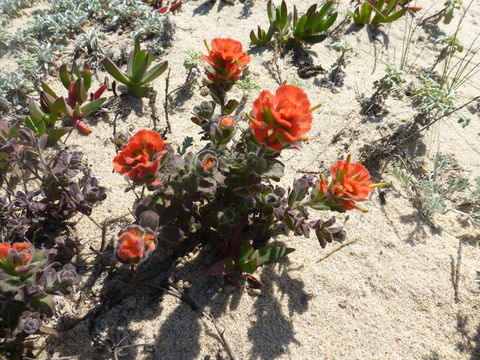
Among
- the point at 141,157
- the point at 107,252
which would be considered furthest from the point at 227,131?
the point at 107,252

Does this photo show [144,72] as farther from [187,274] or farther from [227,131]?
[187,274]

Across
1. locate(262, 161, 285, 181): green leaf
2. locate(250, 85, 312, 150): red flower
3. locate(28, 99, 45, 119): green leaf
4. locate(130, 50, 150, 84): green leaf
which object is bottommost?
locate(262, 161, 285, 181): green leaf

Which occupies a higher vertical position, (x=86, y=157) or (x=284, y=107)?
(x=86, y=157)

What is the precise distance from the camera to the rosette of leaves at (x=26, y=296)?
162 cm

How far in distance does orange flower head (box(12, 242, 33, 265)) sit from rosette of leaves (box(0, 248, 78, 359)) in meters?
0.02

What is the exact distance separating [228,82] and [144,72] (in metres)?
1.08

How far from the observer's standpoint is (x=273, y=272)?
222 cm

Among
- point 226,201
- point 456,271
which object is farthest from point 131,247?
point 456,271

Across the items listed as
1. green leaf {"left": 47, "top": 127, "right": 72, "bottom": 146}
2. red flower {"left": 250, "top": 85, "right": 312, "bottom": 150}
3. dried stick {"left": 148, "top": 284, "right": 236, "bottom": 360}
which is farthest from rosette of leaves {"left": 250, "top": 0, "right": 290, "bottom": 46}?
dried stick {"left": 148, "top": 284, "right": 236, "bottom": 360}

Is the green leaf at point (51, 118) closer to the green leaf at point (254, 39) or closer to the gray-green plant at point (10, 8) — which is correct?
the gray-green plant at point (10, 8)

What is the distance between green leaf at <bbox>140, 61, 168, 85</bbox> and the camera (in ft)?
9.03

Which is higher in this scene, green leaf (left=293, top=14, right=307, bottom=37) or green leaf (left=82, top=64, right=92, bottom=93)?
green leaf (left=293, top=14, right=307, bottom=37)

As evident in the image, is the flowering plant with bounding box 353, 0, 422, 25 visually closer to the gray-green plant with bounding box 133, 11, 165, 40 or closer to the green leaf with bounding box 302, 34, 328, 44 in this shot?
the green leaf with bounding box 302, 34, 328, 44

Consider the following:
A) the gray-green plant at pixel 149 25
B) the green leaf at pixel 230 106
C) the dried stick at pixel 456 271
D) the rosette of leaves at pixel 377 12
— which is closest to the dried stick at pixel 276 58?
the rosette of leaves at pixel 377 12
